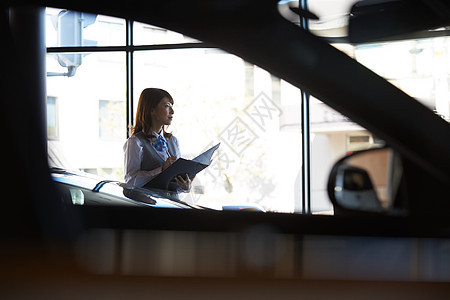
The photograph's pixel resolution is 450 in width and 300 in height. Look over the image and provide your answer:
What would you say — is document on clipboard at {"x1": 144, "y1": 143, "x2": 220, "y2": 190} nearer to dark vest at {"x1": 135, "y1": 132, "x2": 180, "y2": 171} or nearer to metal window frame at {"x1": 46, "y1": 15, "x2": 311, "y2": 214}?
dark vest at {"x1": 135, "y1": 132, "x2": 180, "y2": 171}

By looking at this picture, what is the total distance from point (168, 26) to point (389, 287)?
634 mm

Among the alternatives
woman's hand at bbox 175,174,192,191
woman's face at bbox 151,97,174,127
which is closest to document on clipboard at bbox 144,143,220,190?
woman's hand at bbox 175,174,192,191

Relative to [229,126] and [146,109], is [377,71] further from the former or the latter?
[229,126]

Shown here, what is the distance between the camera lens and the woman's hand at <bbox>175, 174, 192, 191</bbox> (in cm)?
184

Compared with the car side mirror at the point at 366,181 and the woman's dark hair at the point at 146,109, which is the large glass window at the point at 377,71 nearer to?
the car side mirror at the point at 366,181

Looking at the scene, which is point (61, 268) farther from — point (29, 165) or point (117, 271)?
point (29, 165)

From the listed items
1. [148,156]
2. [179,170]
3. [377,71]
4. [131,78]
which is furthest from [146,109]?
[131,78]

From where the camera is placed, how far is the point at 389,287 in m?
0.97

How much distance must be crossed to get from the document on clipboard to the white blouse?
0.16 meters

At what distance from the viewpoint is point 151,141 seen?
7.34 ft

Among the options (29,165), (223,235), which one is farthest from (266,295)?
(29,165)

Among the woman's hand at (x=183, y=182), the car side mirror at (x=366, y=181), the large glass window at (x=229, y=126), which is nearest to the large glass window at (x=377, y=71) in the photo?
the car side mirror at (x=366, y=181)

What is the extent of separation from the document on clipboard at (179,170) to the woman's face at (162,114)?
0.97 ft

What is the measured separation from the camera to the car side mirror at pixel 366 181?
852 millimetres
